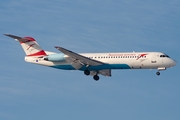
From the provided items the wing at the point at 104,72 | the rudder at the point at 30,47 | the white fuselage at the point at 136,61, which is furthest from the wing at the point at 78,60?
the rudder at the point at 30,47

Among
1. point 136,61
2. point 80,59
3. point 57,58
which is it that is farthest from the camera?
point 57,58

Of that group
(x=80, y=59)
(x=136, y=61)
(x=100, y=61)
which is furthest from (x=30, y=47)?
(x=136, y=61)

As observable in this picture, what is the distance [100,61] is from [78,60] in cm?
289

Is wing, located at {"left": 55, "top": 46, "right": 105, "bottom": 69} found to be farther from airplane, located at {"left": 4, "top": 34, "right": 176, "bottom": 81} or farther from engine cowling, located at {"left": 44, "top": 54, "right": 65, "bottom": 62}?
engine cowling, located at {"left": 44, "top": 54, "right": 65, "bottom": 62}

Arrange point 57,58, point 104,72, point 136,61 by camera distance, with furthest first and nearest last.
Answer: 1. point 104,72
2. point 57,58
3. point 136,61

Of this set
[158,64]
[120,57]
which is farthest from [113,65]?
[158,64]

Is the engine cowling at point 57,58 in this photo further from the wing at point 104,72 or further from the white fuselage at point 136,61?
the wing at point 104,72

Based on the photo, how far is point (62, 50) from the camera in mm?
65250

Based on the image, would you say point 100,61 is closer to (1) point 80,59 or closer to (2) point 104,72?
(1) point 80,59

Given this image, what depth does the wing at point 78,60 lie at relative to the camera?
6612 cm

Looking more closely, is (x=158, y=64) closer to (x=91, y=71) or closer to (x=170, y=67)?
(x=170, y=67)

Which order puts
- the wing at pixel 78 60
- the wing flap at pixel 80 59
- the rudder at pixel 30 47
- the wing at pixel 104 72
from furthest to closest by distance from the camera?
the rudder at pixel 30 47, the wing at pixel 104 72, the wing at pixel 78 60, the wing flap at pixel 80 59

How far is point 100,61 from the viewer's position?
6794cm

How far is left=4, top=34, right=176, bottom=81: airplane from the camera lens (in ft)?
218
